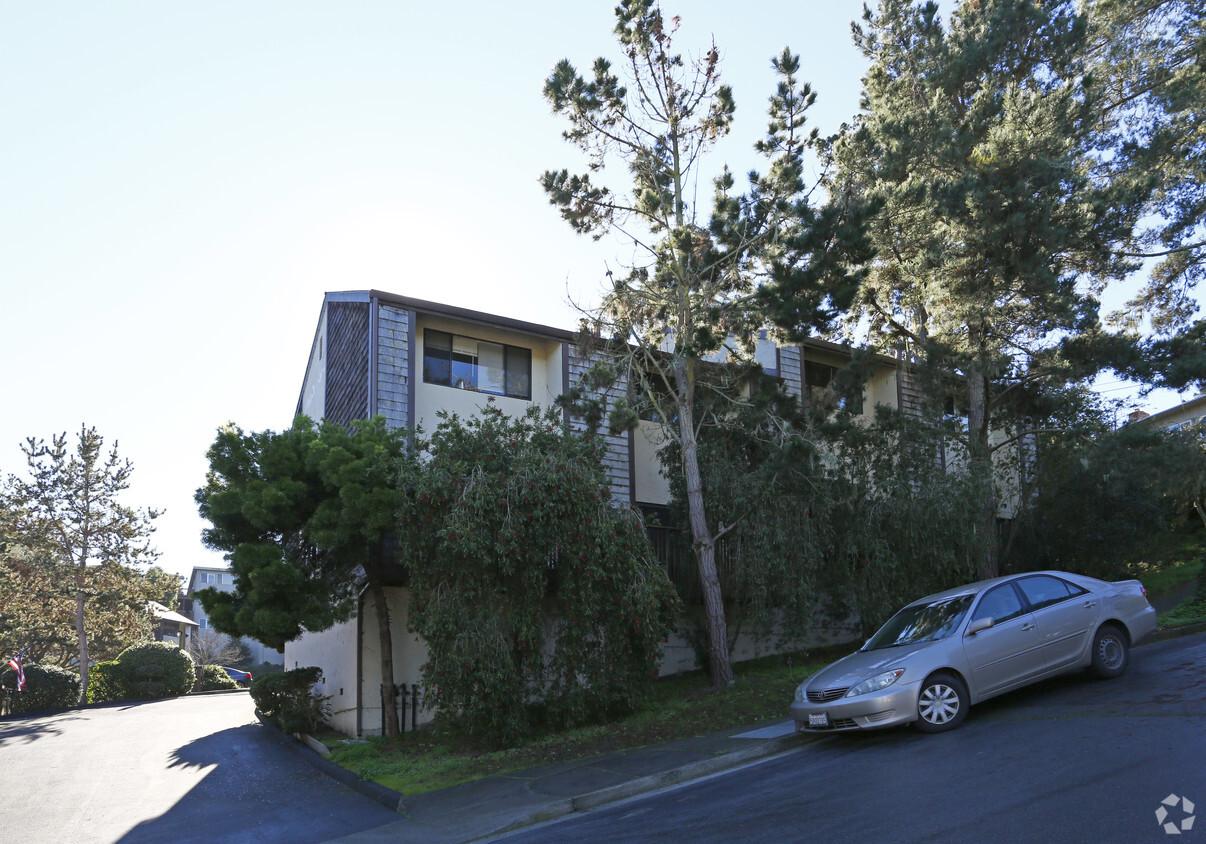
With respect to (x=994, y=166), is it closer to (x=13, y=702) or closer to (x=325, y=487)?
(x=325, y=487)

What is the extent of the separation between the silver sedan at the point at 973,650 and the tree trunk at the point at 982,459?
520 cm

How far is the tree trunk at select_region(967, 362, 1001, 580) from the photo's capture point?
15797 mm

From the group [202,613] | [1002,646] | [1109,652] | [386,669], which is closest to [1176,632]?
[1109,652]

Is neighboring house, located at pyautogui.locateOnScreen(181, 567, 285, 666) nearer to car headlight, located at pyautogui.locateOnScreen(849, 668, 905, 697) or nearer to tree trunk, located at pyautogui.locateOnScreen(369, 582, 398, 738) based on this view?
tree trunk, located at pyautogui.locateOnScreen(369, 582, 398, 738)

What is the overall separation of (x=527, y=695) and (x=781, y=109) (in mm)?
10485

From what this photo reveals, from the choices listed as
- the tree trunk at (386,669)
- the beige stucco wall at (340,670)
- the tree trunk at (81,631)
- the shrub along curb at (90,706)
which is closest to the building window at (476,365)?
the tree trunk at (386,669)

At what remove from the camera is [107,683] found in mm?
25812

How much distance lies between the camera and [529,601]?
1210cm

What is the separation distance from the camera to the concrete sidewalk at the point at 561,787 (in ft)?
Answer: 27.6

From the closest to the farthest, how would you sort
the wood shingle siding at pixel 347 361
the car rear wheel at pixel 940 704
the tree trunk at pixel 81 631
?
the car rear wheel at pixel 940 704 < the wood shingle siding at pixel 347 361 < the tree trunk at pixel 81 631

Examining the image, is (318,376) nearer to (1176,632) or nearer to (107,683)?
(107,683)

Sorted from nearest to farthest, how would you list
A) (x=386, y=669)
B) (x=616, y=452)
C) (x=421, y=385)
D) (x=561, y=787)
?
(x=561, y=787)
(x=386, y=669)
(x=421, y=385)
(x=616, y=452)

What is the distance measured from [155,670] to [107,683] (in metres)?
1.29

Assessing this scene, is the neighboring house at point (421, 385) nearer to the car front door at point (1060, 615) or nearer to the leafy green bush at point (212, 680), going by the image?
the car front door at point (1060, 615)
